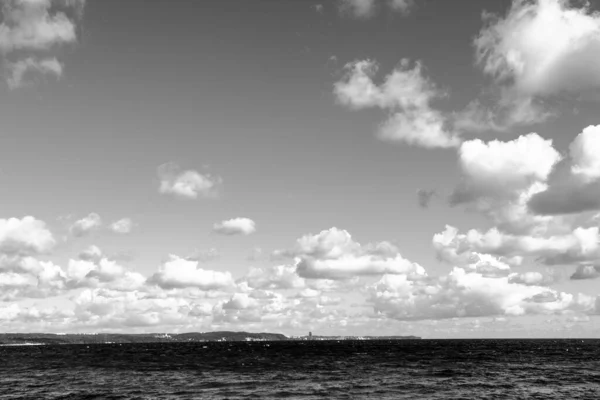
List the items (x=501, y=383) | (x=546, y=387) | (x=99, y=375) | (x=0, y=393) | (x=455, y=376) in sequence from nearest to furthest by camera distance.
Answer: (x=0, y=393) → (x=546, y=387) → (x=501, y=383) → (x=455, y=376) → (x=99, y=375)

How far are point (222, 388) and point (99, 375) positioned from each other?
39119mm

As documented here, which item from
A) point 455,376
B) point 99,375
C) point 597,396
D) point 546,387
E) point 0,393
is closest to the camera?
point 597,396

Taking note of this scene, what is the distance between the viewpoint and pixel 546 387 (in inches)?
3046

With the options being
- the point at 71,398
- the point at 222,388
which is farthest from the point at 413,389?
the point at 71,398

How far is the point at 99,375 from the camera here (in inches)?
4050

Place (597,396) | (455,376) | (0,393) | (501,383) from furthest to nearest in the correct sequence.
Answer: (455,376) < (501,383) < (0,393) < (597,396)

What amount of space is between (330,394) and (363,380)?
2043 centimetres

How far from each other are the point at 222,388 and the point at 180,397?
10.9 meters

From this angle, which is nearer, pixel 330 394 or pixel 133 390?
pixel 330 394

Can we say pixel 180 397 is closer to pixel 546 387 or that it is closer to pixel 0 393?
pixel 0 393

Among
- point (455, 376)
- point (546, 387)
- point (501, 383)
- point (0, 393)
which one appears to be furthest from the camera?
point (455, 376)

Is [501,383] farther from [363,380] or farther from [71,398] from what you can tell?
[71,398]

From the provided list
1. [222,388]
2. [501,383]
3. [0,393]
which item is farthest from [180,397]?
[501,383]

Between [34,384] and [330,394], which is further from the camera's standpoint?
[34,384]
